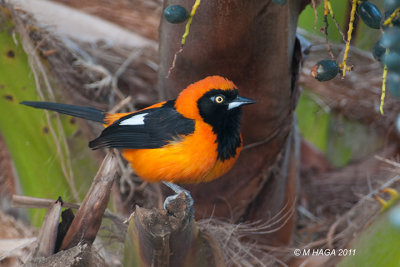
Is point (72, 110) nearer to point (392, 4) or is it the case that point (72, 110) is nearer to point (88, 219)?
point (88, 219)

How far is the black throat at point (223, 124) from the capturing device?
1.92 metres

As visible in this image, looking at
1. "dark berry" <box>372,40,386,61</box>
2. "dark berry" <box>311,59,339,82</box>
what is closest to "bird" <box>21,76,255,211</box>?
"dark berry" <box>311,59,339,82</box>

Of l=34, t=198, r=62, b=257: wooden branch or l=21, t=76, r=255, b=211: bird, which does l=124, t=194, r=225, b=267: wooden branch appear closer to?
l=34, t=198, r=62, b=257: wooden branch

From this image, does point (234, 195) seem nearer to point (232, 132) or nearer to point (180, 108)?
point (232, 132)

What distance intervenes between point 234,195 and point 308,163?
51.3 inches

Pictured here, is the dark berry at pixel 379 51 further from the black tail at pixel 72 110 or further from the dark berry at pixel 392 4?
the black tail at pixel 72 110

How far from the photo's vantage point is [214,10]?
1.61 metres

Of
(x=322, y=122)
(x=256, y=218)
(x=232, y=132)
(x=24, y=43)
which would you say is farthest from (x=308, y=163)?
(x=24, y=43)

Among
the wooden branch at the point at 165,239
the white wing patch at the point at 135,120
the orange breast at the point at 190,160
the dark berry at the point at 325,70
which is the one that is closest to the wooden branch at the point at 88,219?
the wooden branch at the point at 165,239

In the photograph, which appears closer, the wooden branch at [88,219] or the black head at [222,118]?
the wooden branch at [88,219]

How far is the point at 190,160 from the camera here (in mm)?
1887

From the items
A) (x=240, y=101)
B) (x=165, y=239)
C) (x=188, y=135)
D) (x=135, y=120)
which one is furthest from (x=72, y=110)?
(x=165, y=239)

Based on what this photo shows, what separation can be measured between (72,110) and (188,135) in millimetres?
603

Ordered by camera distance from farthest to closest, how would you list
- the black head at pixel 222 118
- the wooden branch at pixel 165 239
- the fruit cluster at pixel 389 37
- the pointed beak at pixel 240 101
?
1. the black head at pixel 222 118
2. the pointed beak at pixel 240 101
3. the wooden branch at pixel 165 239
4. the fruit cluster at pixel 389 37
